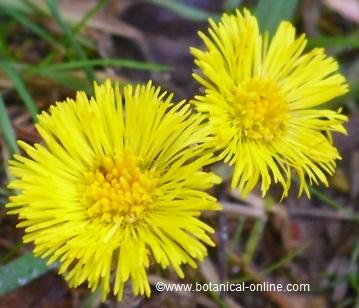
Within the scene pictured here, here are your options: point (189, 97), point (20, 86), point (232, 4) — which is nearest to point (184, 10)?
point (232, 4)

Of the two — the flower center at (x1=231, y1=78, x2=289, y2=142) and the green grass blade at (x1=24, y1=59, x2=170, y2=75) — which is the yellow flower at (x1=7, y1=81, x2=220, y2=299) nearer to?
the flower center at (x1=231, y1=78, x2=289, y2=142)

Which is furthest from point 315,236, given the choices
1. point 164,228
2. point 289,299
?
point 164,228

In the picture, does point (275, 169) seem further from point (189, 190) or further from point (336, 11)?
point (336, 11)

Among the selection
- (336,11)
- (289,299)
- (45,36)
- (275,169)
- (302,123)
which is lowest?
(289,299)

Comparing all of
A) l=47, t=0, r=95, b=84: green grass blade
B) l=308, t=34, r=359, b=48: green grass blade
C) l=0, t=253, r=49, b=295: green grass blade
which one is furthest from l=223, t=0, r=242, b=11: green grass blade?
l=0, t=253, r=49, b=295: green grass blade

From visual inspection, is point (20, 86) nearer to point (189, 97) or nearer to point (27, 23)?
point (27, 23)

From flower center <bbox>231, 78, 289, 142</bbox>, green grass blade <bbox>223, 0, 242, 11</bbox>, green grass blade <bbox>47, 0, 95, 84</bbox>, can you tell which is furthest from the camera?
green grass blade <bbox>223, 0, 242, 11</bbox>
